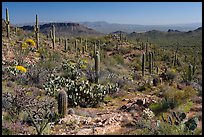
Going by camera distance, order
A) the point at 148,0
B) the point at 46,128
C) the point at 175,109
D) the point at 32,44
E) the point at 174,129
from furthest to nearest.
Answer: the point at 32,44 < the point at 175,109 < the point at 46,128 < the point at 174,129 < the point at 148,0

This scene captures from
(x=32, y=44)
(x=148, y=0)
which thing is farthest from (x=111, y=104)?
(x=32, y=44)

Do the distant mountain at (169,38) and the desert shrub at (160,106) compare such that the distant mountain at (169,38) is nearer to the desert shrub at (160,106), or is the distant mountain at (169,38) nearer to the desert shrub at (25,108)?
the desert shrub at (160,106)

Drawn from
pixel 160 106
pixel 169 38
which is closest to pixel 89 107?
pixel 160 106

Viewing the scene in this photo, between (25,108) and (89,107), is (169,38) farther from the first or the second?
(25,108)

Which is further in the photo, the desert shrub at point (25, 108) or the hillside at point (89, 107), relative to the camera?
the desert shrub at point (25, 108)

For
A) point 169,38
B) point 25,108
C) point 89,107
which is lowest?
point 89,107

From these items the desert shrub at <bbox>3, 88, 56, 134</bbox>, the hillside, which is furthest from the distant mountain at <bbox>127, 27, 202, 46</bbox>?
the desert shrub at <bbox>3, 88, 56, 134</bbox>

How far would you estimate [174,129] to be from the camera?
6.05m

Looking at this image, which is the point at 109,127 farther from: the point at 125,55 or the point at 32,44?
the point at 125,55

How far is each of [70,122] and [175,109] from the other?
3.34 meters

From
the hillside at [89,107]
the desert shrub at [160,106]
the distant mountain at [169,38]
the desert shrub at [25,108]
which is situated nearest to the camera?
the hillside at [89,107]

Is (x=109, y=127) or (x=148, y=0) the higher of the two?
(x=148, y=0)

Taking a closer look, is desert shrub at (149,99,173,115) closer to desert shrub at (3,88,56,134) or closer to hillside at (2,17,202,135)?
hillside at (2,17,202,135)

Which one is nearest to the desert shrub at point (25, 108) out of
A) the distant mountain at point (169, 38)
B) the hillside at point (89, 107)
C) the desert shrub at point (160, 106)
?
the hillside at point (89, 107)
